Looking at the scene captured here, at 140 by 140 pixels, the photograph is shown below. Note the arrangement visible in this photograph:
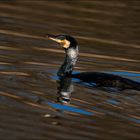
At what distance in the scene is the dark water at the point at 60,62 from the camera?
10.0 metres

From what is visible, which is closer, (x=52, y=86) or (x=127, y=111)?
(x=127, y=111)

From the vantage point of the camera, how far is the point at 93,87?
12086 mm

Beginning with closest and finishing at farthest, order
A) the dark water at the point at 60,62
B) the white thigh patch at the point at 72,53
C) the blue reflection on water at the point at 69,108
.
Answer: the dark water at the point at 60,62
the blue reflection on water at the point at 69,108
the white thigh patch at the point at 72,53

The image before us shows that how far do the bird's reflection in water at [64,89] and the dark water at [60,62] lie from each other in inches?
2.2

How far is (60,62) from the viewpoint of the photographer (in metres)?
14.2

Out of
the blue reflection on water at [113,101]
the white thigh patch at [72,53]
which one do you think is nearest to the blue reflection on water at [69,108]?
the blue reflection on water at [113,101]

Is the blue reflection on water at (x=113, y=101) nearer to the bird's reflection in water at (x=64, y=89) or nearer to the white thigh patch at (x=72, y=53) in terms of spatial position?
the bird's reflection in water at (x=64, y=89)

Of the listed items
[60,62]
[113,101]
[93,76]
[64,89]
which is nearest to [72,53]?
[60,62]

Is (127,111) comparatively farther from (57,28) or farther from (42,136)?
(57,28)

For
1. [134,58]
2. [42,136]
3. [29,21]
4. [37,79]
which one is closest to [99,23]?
[29,21]

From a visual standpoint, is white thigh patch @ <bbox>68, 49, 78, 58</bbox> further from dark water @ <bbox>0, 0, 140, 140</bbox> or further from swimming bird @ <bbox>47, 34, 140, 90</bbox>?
dark water @ <bbox>0, 0, 140, 140</bbox>

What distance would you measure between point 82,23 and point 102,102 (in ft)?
21.4

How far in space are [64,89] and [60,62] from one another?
220cm

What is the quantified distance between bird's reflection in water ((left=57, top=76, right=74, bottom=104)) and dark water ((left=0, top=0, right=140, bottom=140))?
6 centimetres
